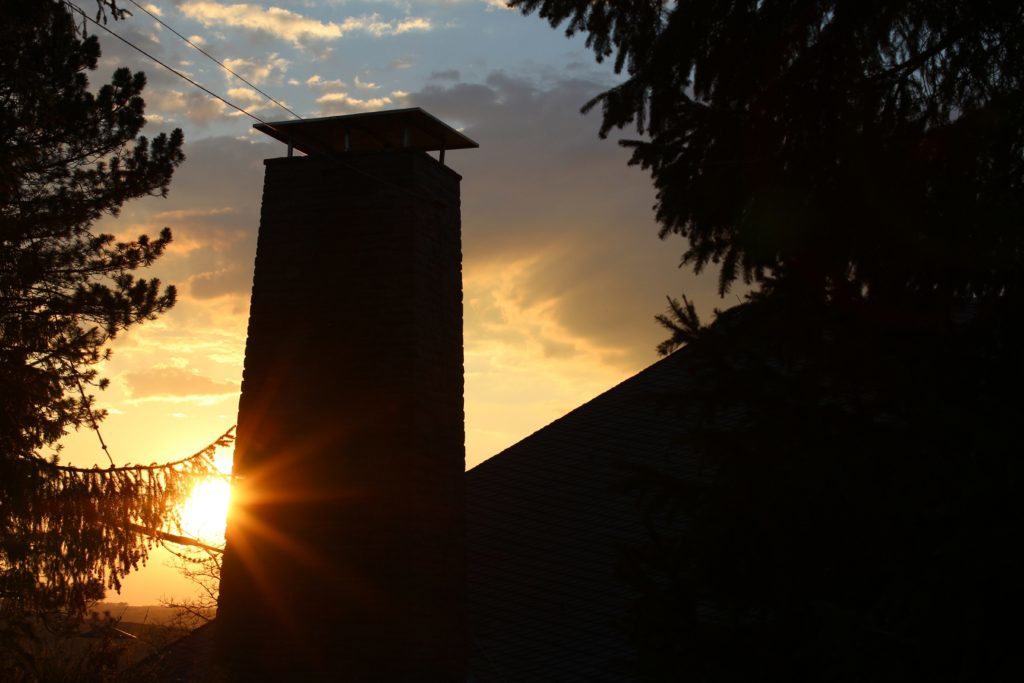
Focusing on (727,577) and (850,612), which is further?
(727,577)

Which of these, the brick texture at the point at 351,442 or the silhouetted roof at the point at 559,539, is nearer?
the brick texture at the point at 351,442

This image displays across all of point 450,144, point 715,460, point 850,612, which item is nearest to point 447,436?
point 450,144

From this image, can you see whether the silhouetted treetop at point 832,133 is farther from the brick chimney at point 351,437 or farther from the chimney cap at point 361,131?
the chimney cap at point 361,131

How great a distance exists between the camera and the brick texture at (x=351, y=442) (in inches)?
426

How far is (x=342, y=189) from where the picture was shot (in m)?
12.0

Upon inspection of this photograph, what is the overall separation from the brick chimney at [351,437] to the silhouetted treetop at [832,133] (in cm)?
489

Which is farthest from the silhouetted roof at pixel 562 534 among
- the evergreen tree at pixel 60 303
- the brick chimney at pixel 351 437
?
the evergreen tree at pixel 60 303

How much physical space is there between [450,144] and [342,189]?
1806 mm

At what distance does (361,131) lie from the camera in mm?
12695

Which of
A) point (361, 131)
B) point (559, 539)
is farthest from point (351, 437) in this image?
point (361, 131)

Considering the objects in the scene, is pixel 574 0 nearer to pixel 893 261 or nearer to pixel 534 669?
pixel 893 261

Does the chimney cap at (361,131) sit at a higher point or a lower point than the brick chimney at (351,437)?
higher

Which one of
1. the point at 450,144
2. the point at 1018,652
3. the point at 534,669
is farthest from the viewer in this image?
the point at 450,144

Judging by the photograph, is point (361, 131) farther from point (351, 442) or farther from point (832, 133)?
point (832, 133)
